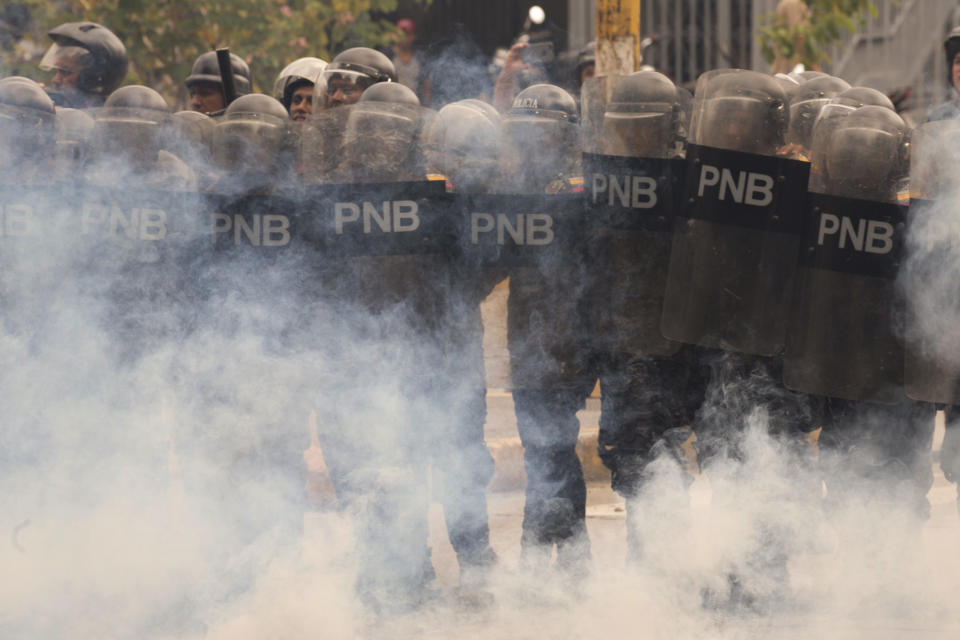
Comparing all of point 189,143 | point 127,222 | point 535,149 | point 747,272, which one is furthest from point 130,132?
point 747,272

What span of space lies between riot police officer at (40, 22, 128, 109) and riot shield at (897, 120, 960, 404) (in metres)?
4.17

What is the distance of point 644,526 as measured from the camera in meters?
4.41

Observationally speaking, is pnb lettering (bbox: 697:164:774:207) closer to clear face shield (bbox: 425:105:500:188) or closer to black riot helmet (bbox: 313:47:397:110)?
clear face shield (bbox: 425:105:500:188)

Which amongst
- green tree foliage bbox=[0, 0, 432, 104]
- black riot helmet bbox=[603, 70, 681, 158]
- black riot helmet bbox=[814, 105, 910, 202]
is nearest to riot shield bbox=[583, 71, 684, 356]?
black riot helmet bbox=[603, 70, 681, 158]

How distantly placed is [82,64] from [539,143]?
3032 mm

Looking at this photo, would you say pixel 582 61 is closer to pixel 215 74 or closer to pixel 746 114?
pixel 215 74

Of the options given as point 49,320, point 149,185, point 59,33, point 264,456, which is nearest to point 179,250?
point 149,185

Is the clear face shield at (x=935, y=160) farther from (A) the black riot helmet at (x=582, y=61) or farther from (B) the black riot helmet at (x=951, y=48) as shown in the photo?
(A) the black riot helmet at (x=582, y=61)

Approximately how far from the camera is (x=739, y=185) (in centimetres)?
400

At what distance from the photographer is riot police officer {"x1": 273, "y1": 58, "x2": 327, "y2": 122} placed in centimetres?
579

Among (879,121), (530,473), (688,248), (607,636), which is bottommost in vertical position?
(607,636)

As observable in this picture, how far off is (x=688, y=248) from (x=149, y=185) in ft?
6.53

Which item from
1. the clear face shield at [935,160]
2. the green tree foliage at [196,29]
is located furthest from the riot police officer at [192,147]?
the green tree foliage at [196,29]

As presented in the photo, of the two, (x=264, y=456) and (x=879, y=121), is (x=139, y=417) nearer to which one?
(x=264, y=456)
